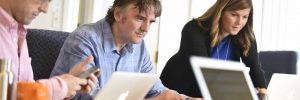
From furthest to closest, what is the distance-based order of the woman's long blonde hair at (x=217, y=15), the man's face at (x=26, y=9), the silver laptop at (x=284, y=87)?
1. the woman's long blonde hair at (x=217, y=15)
2. the silver laptop at (x=284, y=87)
3. the man's face at (x=26, y=9)

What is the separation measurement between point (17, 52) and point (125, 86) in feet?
1.09

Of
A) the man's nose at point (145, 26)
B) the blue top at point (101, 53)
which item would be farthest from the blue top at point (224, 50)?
the man's nose at point (145, 26)

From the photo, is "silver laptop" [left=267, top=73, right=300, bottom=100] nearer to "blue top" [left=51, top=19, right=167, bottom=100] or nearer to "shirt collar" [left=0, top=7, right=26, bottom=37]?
"blue top" [left=51, top=19, right=167, bottom=100]

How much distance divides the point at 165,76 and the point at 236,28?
423 mm

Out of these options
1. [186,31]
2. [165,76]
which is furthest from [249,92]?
[165,76]

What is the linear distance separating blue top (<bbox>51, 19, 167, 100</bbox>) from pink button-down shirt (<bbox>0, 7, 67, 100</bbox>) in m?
0.27

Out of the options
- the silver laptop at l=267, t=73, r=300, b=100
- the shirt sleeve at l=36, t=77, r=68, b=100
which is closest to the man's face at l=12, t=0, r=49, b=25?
the shirt sleeve at l=36, t=77, r=68, b=100

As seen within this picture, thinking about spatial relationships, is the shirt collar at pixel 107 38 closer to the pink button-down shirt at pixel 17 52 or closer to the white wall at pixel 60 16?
the pink button-down shirt at pixel 17 52

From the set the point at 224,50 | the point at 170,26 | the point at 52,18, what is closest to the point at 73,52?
the point at 224,50

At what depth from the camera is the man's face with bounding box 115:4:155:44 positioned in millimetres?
1830

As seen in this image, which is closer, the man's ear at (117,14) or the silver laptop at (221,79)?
the silver laptop at (221,79)

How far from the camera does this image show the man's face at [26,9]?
1.27 metres

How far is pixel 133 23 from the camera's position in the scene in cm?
183

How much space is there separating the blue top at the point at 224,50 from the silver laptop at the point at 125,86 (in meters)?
0.87
